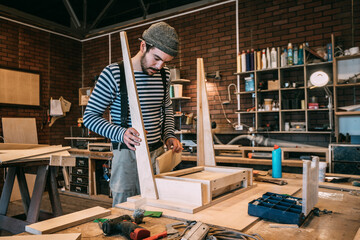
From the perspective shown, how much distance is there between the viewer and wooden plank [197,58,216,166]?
1.66 metres

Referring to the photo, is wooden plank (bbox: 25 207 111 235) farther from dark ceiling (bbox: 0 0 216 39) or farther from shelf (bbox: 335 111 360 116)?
dark ceiling (bbox: 0 0 216 39)

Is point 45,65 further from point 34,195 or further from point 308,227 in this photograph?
point 308,227

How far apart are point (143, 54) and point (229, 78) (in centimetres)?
329

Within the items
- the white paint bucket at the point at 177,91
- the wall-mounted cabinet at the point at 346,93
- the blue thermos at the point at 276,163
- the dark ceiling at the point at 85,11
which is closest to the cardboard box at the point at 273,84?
the wall-mounted cabinet at the point at 346,93

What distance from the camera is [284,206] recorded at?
107cm

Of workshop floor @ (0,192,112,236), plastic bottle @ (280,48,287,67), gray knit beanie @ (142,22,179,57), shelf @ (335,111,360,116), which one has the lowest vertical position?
workshop floor @ (0,192,112,236)

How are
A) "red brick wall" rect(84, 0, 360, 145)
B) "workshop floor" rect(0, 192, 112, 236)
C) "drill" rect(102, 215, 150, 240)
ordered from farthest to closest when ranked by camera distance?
"workshop floor" rect(0, 192, 112, 236), "red brick wall" rect(84, 0, 360, 145), "drill" rect(102, 215, 150, 240)

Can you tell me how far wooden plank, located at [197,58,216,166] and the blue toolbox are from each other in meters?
0.58

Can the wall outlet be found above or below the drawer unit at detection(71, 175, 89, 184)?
above

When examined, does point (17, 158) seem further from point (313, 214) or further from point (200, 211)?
point (313, 214)

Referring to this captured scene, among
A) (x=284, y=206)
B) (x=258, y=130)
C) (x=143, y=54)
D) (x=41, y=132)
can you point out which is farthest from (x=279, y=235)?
(x=41, y=132)

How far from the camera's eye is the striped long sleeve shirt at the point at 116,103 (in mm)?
1502

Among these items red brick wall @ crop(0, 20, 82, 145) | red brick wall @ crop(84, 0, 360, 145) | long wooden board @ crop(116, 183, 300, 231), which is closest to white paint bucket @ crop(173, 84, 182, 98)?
red brick wall @ crop(84, 0, 360, 145)

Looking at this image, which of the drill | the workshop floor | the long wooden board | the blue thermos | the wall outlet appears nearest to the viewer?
the drill
